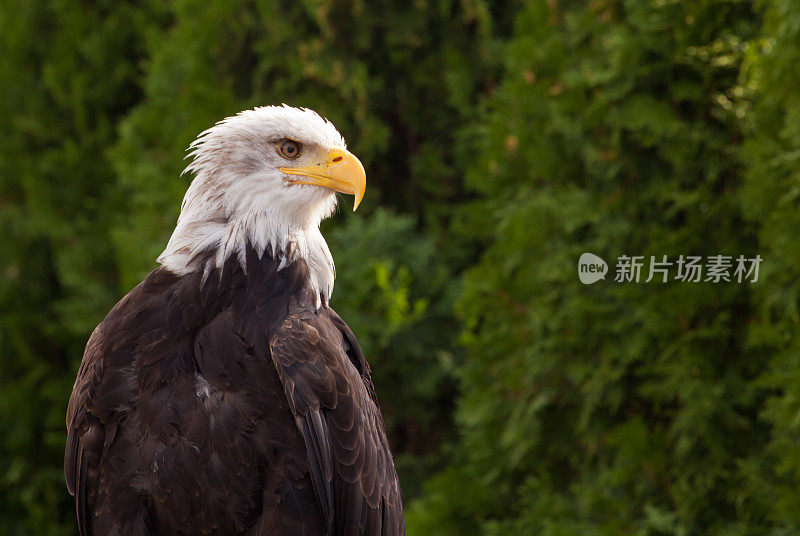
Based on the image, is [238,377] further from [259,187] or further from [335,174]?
[335,174]

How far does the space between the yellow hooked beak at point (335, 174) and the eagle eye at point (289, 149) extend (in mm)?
41

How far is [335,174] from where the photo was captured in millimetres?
2816

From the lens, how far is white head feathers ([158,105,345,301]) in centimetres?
275

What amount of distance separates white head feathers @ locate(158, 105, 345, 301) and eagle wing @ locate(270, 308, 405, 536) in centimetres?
23

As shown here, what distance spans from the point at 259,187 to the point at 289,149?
150 mm

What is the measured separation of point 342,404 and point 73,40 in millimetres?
5569

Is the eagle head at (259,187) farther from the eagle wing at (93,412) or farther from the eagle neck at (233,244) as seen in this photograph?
the eagle wing at (93,412)

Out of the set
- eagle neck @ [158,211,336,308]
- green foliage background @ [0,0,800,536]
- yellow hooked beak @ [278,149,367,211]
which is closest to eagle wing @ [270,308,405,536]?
eagle neck @ [158,211,336,308]

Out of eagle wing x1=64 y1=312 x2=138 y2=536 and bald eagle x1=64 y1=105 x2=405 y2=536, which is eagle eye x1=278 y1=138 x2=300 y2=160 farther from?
eagle wing x1=64 y1=312 x2=138 y2=536

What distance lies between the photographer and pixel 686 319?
394 cm

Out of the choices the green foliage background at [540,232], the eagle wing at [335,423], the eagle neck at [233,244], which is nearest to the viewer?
the eagle wing at [335,423]

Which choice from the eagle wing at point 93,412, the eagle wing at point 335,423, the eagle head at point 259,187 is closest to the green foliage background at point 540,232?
the eagle wing at point 335,423

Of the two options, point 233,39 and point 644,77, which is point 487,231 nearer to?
point 644,77

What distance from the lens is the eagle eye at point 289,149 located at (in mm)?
2797
